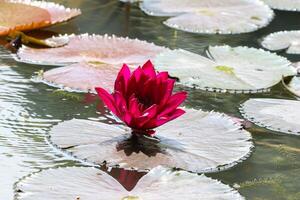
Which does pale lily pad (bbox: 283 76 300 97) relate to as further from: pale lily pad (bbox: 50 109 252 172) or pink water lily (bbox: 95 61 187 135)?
pink water lily (bbox: 95 61 187 135)

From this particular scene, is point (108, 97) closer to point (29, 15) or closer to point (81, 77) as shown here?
point (81, 77)

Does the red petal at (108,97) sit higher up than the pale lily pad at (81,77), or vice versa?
the red petal at (108,97)

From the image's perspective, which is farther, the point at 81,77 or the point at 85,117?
the point at 81,77

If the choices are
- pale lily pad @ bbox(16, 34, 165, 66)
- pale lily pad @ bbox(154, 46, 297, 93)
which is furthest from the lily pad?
pale lily pad @ bbox(154, 46, 297, 93)

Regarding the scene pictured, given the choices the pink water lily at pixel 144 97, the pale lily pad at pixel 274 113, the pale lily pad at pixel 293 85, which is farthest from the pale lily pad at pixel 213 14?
the pink water lily at pixel 144 97

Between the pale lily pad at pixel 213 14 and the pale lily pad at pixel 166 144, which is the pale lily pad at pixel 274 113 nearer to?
the pale lily pad at pixel 166 144

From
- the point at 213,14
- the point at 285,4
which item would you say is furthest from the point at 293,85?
the point at 285,4
